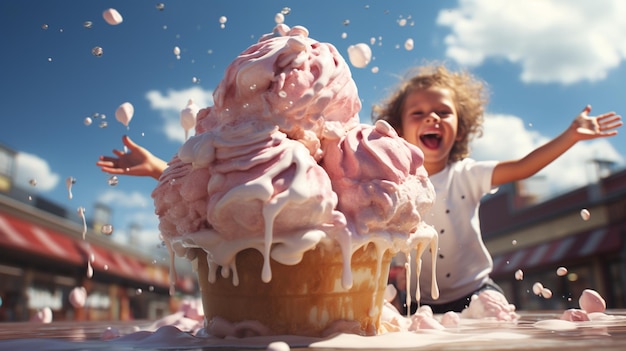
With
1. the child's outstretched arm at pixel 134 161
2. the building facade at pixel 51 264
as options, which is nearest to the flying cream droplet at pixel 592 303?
the child's outstretched arm at pixel 134 161

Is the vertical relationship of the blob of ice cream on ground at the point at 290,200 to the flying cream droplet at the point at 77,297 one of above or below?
above

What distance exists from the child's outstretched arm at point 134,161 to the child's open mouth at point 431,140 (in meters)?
1.54

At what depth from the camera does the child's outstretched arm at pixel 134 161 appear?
2334mm

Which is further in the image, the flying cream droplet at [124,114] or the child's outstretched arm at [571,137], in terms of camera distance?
the child's outstretched arm at [571,137]

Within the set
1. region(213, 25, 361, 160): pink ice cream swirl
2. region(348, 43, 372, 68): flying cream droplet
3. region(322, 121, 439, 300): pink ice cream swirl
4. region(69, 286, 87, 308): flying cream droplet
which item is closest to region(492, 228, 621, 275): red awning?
region(69, 286, 87, 308): flying cream droplet

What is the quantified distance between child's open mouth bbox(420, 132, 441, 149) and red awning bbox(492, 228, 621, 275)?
9.09m

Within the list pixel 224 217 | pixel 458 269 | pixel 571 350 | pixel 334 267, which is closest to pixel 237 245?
pixel 224 217

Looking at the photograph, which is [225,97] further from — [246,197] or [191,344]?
[191,344]

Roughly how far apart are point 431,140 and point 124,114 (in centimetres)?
177

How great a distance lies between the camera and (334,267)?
4.32 ft

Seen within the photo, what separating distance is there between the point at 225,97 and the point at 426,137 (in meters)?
1.95

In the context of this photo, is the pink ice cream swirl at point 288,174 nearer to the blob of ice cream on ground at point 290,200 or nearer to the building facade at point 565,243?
the blob of ice cream on ground at point 290,200

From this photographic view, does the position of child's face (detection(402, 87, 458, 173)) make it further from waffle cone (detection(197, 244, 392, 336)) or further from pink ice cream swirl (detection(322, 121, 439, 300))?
waffle cone (detection(197, 244, 392, 336))

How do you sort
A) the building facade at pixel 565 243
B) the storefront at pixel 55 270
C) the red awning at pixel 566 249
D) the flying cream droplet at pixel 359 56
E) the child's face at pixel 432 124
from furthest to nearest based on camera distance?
the building facade at pixel 565 243
the red awning at pixel 566 249
the storefront at pixel 55 270
the child's face at pixel 432 124
the flying cream droplet at pixel 359 56
